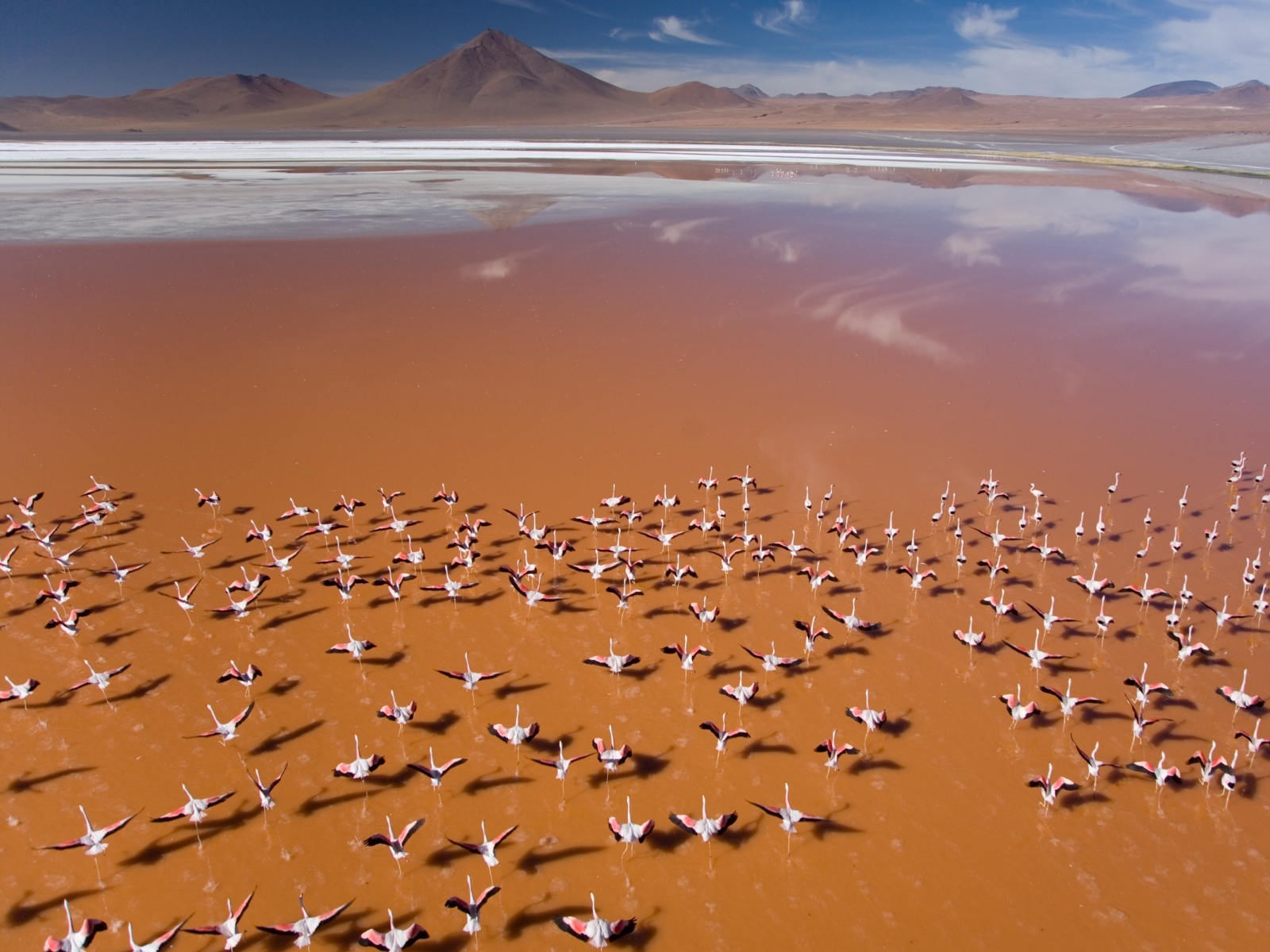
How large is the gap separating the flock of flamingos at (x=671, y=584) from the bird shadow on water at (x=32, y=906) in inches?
9.8

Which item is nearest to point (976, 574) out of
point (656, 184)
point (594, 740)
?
point (594, 740)

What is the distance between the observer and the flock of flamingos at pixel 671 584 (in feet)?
20.6

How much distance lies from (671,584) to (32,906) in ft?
20.1

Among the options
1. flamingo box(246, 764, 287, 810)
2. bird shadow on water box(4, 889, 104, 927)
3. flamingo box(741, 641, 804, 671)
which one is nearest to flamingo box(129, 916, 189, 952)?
bird shadow on water box(4, 889, 104, 927)

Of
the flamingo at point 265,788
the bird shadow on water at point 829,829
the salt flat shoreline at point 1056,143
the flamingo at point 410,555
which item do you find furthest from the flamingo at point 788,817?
the salt flat shoreline at point 1056,143

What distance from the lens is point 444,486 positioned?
11.5m

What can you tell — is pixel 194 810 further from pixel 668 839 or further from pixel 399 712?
pixel 668 839

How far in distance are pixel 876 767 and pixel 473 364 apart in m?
11.1

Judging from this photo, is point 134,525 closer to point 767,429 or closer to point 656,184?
point 767,429

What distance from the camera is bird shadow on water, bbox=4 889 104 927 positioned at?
5539 millimetres

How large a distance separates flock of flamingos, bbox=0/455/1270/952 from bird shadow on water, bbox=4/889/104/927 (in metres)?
0.25

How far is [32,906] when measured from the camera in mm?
5613

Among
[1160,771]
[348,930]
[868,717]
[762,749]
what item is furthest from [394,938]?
[1160,771]

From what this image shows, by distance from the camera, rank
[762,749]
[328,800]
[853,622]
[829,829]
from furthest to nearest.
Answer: [853,622]
[762,749]
[328,800]
[829,829]
